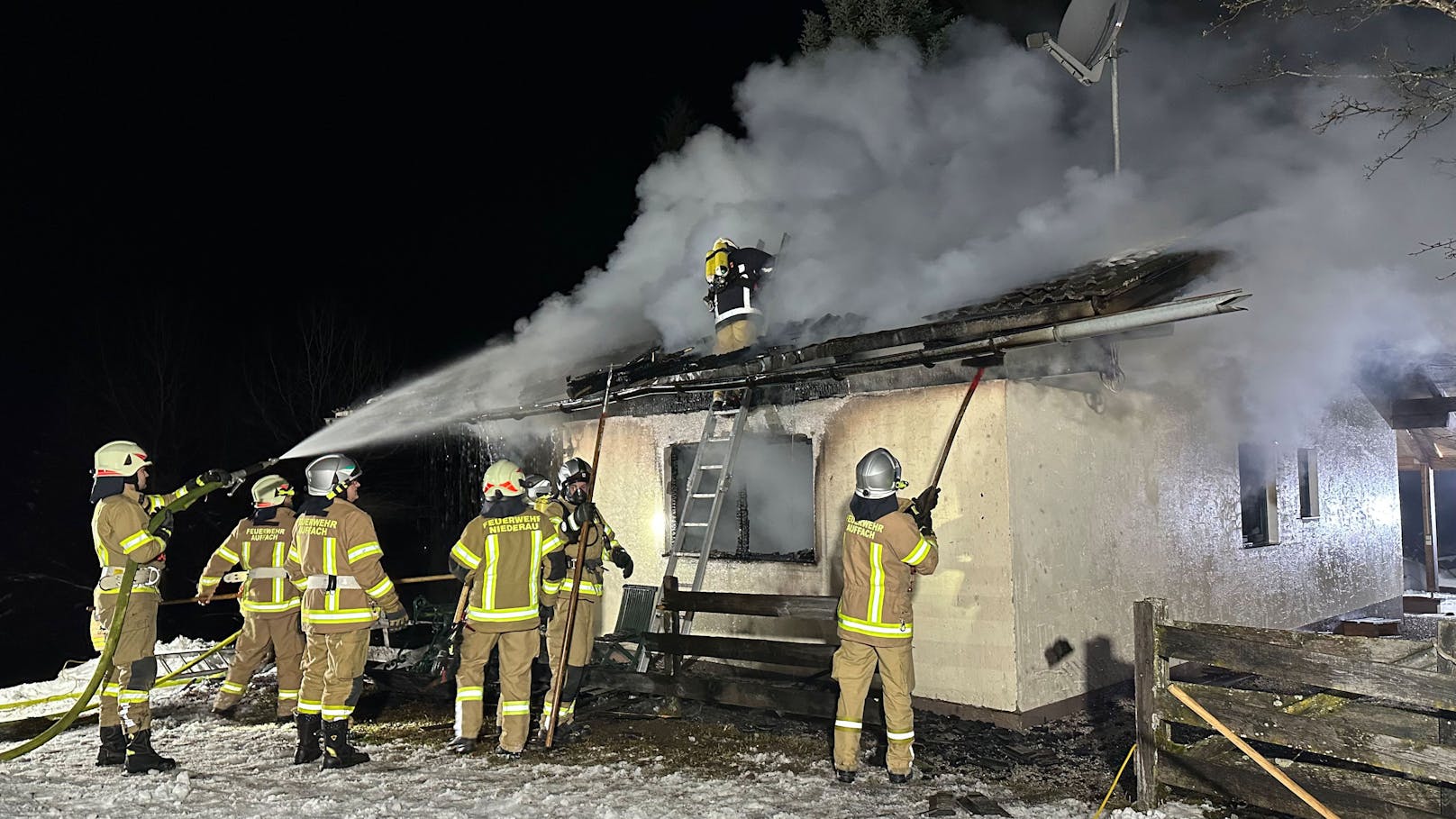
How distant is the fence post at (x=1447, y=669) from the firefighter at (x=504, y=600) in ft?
15.9

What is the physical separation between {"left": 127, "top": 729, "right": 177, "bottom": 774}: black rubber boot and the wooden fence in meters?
5.88

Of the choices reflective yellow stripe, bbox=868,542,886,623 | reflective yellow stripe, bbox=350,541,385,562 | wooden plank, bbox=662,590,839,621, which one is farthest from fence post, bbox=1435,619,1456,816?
reflective yellow stripe, bbox=350,541,385,562

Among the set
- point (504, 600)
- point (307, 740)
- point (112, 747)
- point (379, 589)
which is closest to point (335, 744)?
point (307, 740)

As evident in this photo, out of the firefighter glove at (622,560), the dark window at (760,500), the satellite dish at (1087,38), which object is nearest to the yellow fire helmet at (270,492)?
the firefighter glove at (622,560)

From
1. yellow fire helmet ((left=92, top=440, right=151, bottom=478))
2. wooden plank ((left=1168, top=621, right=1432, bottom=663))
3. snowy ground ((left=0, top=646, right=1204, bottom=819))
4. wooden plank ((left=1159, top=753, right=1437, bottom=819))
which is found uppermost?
yellow fire helmet ((left=92, top=440, right=151, bottom=478))

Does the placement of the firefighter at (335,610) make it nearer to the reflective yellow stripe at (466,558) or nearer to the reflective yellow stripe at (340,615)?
the reflective yellow stripe at (340,615)

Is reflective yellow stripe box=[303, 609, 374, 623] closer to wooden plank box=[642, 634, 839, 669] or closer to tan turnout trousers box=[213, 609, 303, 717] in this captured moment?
tan turnout trousers box=[213, 609, 303, 717]

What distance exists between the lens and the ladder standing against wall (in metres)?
7.98

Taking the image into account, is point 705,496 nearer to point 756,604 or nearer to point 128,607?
point 756,604

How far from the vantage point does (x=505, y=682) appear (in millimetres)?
6086

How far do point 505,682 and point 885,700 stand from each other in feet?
8.12

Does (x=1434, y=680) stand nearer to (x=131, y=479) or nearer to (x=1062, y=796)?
(x=1062, y=796)

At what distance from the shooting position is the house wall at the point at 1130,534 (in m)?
6.89

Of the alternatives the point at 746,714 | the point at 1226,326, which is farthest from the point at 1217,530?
the point at 746,714
